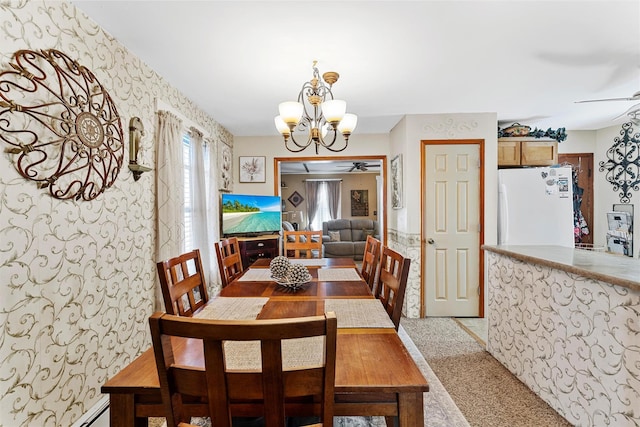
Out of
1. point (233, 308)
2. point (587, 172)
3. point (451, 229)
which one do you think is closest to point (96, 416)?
point (233, 308)

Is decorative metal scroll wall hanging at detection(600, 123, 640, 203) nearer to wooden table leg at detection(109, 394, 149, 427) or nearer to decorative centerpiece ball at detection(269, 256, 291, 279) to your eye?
decorative centerpiece ball at detection(269, 256, 291, 279)

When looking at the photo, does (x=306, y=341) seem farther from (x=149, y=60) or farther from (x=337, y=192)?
(x=337, y=192)

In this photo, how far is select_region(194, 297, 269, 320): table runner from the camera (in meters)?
1.38

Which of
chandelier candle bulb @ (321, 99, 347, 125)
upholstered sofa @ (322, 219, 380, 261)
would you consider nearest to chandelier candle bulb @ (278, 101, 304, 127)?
chandelier candle bulb @ (321, 99, 347, 125)

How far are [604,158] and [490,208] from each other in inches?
81.3

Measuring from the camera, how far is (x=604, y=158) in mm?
4062

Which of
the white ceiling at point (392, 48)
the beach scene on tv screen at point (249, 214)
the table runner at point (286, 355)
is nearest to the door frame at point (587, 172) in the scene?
the white ceiling at point (392, 48)

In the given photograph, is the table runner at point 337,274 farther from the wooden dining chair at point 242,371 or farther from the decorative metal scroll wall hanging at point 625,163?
the decorative metal scroll wall hanging at point 625,163

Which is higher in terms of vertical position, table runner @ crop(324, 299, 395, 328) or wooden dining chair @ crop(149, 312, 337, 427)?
wooden dining chair @ crop(149, 312, 337, 427)

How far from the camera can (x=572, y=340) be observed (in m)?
1.68

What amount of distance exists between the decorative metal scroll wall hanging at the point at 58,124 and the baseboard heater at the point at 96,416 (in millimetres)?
1143

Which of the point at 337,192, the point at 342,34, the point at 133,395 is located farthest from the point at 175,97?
the point at 337,192

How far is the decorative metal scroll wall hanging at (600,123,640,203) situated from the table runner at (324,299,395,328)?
4228 millimetres

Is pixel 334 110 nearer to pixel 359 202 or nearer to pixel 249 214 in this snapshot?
pixel 249 214
